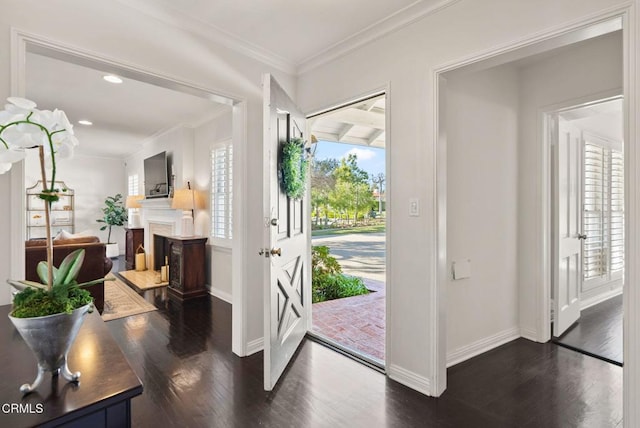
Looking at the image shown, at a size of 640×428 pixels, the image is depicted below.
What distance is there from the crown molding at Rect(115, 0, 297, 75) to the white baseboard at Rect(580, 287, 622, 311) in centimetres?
443

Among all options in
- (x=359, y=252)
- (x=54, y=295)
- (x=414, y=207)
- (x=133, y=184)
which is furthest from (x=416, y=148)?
(x=133, y=184)

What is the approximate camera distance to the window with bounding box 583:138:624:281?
3.89 metres

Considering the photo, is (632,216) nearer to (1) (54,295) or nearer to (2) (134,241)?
(1) (54,295)

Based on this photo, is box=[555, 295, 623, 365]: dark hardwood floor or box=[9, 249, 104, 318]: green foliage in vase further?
box=[555, 295, 623, 365]: dark hardwood floor

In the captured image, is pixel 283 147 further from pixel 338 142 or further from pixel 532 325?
pixel 338 142

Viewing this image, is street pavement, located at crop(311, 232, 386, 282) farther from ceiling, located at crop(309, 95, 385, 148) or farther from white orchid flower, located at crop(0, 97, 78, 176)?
white orchid flower, located at crop(0, 97, 78, 176)

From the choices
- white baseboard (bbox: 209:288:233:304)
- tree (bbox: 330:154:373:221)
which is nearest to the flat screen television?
white baseboard (bbox: 209:288:233:304)

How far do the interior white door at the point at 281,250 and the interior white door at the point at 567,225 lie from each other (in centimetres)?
247

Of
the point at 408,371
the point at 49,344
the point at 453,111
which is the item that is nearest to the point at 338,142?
the point at 453,111

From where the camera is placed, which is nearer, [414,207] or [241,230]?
[414,207]

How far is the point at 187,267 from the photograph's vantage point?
185 inches

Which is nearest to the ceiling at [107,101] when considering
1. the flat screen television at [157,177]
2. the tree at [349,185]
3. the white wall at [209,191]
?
the white wall at [209,191]

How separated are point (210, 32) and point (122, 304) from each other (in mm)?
3606

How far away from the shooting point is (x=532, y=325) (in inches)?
124
